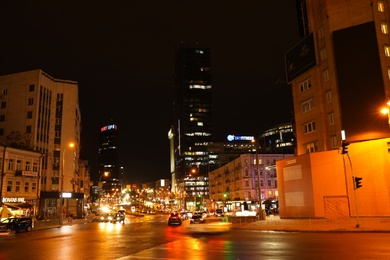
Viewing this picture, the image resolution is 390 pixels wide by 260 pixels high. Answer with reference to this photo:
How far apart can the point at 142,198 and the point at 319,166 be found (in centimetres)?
15762

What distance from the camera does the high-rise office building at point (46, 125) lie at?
71812 mm

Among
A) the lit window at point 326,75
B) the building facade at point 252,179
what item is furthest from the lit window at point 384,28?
the building facade at point 252,179

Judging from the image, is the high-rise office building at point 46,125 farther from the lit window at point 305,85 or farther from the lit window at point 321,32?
the lit window at point 321,32

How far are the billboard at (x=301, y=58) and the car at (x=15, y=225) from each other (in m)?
39.6

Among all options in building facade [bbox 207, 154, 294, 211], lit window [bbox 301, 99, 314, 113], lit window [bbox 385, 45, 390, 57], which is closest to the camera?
lit window [bbox 385, 45, 390, 57]

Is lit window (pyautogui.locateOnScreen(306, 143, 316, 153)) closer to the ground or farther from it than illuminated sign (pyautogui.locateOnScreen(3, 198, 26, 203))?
farther from it

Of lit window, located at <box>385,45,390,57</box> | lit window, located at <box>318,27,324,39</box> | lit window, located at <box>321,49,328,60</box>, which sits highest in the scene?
lit window, located at <box>318,27,324,39</box>

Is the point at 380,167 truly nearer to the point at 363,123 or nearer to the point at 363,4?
the point at 363,123

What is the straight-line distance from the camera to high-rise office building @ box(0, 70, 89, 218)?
7181 centimetres

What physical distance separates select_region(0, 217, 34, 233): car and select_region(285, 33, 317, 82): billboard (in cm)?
3962

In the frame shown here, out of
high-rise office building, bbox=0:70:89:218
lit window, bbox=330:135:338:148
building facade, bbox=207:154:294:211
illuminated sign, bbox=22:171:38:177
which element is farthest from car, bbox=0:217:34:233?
building facade, bbox=207:154:294:211

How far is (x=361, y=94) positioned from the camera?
41500mm

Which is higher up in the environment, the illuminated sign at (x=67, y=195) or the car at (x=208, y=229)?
the illuminated sign at (x=67, y=195)

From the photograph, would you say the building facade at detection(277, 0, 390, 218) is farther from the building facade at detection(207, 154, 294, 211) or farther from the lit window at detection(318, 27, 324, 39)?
the building facade at detection(207, 154, 294, 211)
